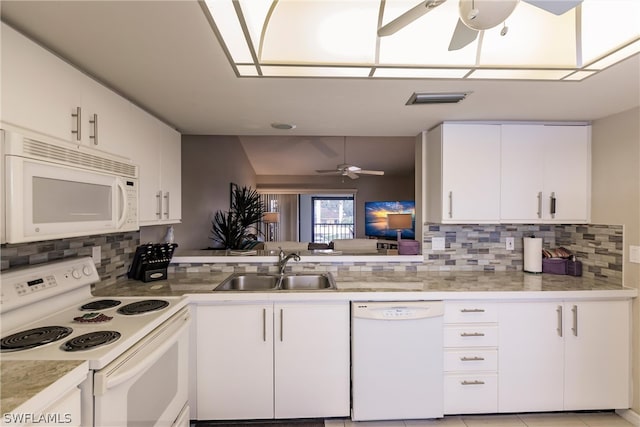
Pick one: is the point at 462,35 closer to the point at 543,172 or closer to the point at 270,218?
the point at 543,172

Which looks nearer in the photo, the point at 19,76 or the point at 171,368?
the point at 19,76

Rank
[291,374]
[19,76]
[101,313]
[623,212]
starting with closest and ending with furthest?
[19,76]
[101,313]
[291,374]
[623,212]

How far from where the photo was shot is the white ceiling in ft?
3.61

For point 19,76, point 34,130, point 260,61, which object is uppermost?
point 260,61

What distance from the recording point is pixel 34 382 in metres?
0.92

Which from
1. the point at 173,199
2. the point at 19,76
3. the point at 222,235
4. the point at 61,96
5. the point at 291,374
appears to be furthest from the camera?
the point at 222,235

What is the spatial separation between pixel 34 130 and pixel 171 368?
48.9 inches

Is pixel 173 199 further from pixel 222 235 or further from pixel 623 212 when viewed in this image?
pixel 623 212

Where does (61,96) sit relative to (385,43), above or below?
below

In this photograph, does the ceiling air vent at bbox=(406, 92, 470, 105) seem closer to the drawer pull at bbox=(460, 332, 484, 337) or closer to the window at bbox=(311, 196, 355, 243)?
the drawer pull at bbox=(460, 332, 484, 337)

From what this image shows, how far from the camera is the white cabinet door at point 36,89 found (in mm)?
1086

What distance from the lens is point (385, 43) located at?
1.37 metres

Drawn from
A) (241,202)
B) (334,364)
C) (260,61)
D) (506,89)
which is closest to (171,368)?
(334,364)

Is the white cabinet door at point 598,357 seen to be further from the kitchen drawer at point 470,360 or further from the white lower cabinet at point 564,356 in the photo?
the kitchen drawer at point 470,360
